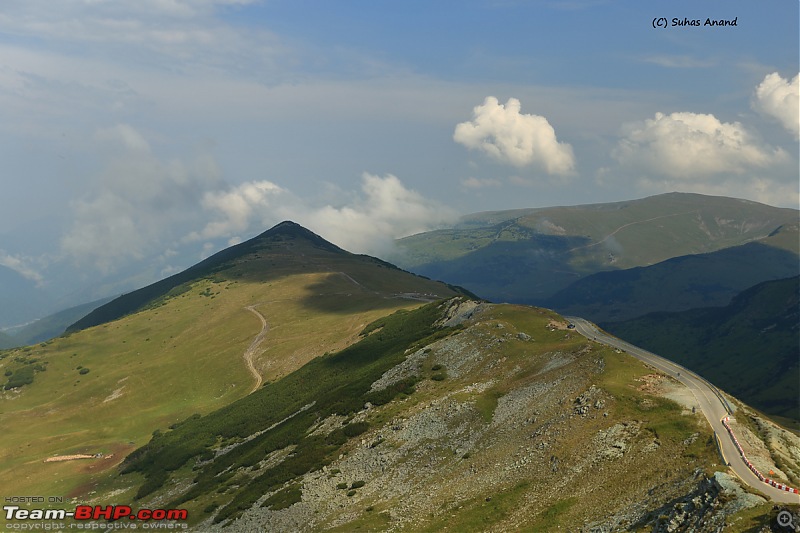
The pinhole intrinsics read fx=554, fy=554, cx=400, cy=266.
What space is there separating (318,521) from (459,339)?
1641 inches

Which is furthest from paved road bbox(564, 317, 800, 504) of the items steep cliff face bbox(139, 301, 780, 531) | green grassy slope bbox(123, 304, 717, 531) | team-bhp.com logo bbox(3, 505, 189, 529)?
team-bhp.com logo bbox(3, 505, 189, 529)

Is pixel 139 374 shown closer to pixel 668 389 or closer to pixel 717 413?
pixel 668 389

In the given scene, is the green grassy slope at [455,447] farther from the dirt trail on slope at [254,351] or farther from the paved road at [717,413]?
the dirt trail on slope at [254,351]

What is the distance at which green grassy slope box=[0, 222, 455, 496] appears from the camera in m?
121

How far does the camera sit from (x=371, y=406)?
77.9 meters

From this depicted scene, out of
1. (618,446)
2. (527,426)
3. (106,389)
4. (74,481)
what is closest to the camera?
(618,446)

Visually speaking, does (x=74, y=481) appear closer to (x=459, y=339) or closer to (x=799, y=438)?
(x=459, y=339)

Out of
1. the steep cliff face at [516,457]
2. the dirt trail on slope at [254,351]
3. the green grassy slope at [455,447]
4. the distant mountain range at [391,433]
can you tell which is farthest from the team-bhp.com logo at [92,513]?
the dirt trail on slope at [254,351]

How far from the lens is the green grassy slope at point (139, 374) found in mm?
121250

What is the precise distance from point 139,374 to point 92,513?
8140cm

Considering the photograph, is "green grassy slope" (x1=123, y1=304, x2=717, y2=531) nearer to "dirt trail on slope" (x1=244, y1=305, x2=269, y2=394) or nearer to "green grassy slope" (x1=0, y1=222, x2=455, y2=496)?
"green grassy slope" (x1=0, y1=222, x2=455, y2=496)

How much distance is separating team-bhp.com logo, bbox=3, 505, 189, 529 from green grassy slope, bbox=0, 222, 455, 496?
10.8 metres

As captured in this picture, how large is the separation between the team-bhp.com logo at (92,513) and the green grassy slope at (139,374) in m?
10.8

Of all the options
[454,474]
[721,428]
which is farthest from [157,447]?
[721,428]
